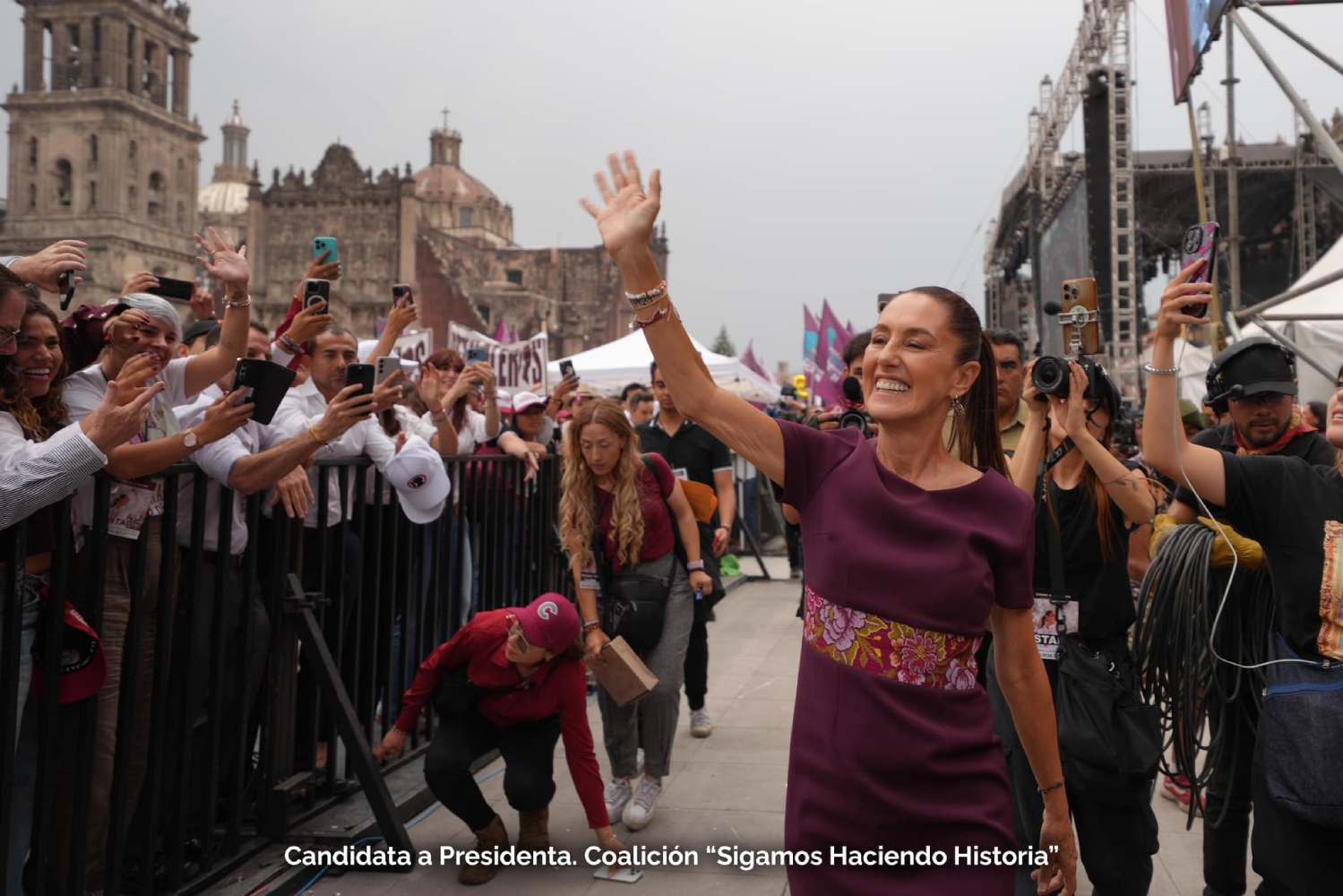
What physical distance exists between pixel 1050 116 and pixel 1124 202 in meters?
7.40

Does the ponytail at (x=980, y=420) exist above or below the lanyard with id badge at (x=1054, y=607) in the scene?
above

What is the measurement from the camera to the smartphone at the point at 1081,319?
354 centimetres

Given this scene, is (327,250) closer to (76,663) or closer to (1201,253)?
(76,663)

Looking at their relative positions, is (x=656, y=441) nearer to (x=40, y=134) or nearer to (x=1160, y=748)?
(x=1160, y=748)

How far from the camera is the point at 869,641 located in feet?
7.86

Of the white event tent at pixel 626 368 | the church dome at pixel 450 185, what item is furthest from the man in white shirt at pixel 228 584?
the church dome at pixel 450 185

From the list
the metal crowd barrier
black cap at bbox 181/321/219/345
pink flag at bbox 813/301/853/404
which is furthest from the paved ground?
pink flag at bbox 813/301/853/404

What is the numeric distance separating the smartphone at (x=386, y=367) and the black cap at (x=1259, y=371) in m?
2.96

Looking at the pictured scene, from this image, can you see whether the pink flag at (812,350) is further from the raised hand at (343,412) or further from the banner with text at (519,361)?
the raised hand at (343,412)

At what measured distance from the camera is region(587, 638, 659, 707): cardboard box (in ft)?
16.6

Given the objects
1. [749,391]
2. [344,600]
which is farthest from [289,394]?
[749,391]

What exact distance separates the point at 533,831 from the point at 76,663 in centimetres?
213

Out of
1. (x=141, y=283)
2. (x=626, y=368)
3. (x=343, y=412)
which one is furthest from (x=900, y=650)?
(x=626, y=368)

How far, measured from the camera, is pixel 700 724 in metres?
6.98
